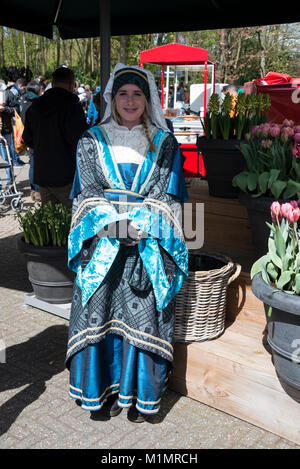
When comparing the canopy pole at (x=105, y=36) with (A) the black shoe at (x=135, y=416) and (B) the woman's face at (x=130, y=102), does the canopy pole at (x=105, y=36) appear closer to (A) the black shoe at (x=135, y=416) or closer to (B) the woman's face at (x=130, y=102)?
(B) the woman's face at (x=130, y=102)

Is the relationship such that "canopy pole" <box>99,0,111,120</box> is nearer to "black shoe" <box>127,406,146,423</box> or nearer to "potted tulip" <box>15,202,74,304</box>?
"potted tulip" <box>15,202,74,304</box>

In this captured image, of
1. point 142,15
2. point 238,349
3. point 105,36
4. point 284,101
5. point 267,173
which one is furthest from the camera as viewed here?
point 284,101

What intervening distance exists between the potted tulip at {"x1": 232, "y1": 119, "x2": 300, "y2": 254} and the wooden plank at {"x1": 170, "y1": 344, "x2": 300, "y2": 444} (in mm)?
Result: 981

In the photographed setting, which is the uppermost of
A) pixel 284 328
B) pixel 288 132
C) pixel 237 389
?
pixel 288 132

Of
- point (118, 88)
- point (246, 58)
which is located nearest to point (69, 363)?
point (118, 88)

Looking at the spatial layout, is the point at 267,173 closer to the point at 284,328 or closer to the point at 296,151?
the point at 296,151

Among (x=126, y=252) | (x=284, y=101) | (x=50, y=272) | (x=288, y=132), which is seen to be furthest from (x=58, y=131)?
(x=284, y=101)

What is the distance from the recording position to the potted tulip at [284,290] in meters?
2.52

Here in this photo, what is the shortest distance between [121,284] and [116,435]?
2.80 ft

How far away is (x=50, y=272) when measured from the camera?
4590 millimetres

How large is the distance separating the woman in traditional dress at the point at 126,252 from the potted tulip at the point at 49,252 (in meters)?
1.42

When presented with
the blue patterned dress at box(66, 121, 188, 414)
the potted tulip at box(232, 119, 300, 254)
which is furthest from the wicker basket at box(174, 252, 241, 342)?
the potted tulip at box(232, 119, 300, 254)

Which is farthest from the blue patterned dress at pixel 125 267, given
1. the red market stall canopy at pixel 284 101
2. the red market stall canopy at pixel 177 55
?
the red market stall canopy at pixel 177 55

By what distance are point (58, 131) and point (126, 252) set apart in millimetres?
2654
